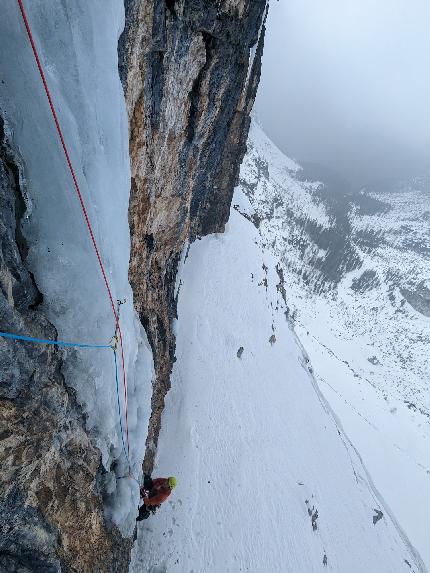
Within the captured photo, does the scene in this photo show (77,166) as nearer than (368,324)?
Yes

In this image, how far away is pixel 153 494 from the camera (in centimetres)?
700

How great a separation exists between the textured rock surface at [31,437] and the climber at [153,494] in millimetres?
2728

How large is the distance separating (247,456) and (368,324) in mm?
72413

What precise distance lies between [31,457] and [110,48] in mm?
4110

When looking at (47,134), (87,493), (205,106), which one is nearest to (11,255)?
(47,134)

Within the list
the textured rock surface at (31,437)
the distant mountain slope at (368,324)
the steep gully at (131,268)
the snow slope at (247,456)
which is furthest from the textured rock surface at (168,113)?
the distant mountain slope at (368,324)

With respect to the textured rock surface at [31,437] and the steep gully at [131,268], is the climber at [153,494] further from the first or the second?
the textured rock surface at [31,437]

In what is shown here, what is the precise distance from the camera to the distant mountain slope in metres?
26.8

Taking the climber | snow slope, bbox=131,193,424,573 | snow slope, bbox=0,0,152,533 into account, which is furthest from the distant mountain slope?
snow slope, bbox=0,0,152,533

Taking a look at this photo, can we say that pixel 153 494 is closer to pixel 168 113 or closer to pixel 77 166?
pixel 77 166

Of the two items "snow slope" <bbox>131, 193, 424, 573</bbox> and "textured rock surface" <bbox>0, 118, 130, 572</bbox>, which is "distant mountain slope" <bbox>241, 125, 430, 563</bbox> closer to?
"snow slope" <bbox>131, 193, 424, 573</bbox>

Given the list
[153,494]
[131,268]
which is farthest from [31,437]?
[153,494]

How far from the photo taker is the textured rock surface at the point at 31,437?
3031 mm

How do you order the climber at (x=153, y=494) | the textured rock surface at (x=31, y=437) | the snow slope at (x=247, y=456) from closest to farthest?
the textured rock surface at (x=31, y=437)
the climber at (x=153, y=494)
the snow slope at (x=247, y=456)
